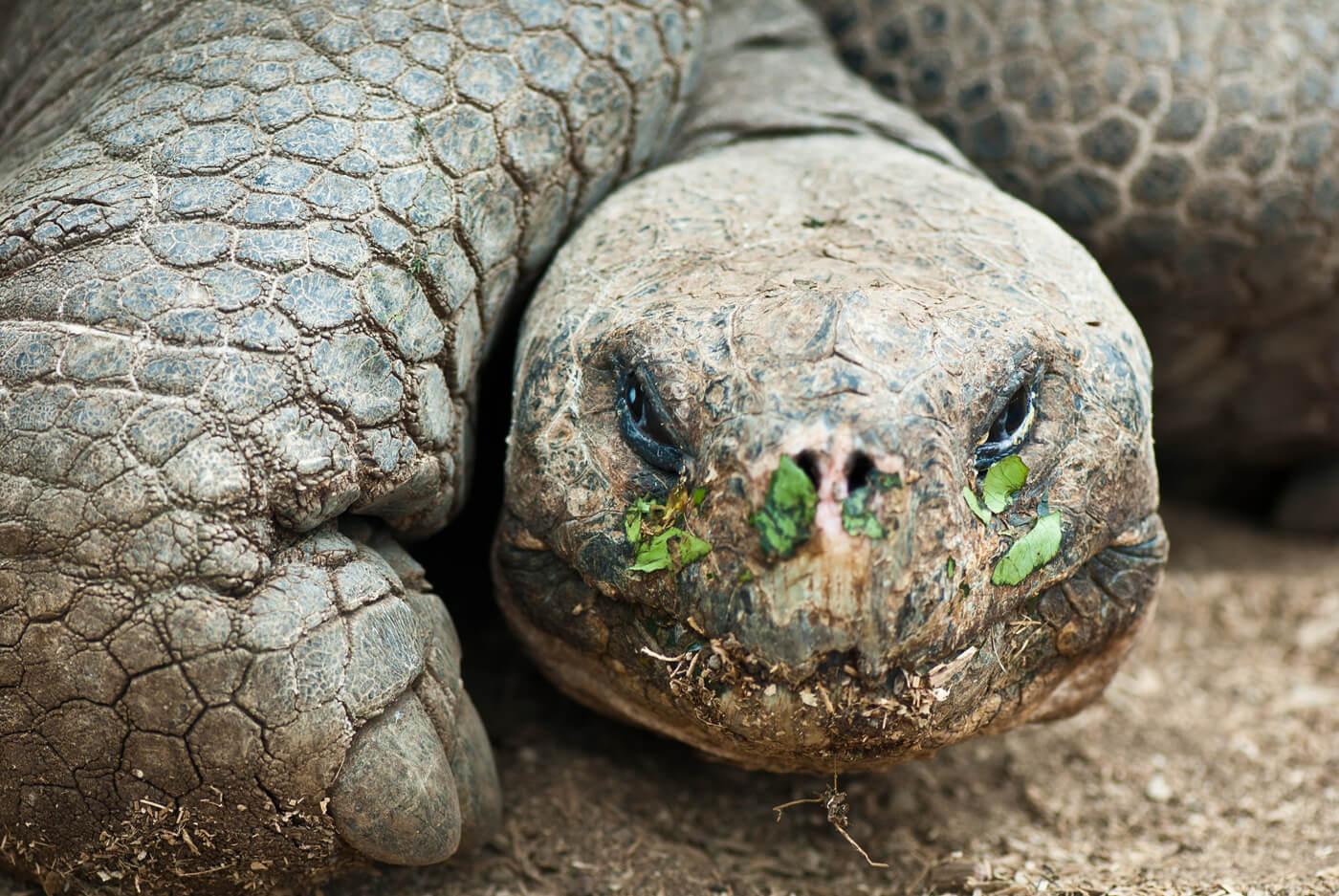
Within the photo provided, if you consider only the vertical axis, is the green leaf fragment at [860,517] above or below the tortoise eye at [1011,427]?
above

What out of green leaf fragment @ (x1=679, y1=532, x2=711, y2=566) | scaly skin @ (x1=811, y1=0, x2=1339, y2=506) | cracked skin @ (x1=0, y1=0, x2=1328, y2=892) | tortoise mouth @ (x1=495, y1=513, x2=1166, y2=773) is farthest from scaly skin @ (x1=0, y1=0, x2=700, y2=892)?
scaly skin @ (x1=811, y1=0, x2=1339, y2=506)

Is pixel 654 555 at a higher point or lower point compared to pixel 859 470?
lower

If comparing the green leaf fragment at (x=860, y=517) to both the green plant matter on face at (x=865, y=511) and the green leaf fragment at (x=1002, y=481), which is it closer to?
the green plant matter on face at (x=865, y=511)

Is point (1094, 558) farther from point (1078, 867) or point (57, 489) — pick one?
point (57, 489)

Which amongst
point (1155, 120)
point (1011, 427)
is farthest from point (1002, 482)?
point (1155, 120)

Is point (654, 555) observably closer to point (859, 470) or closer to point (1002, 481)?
point (859, 470)

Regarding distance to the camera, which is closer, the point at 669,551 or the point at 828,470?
the point at 828,470

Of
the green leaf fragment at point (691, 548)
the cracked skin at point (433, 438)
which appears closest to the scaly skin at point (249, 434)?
the cracked skin at point (433, 438)
